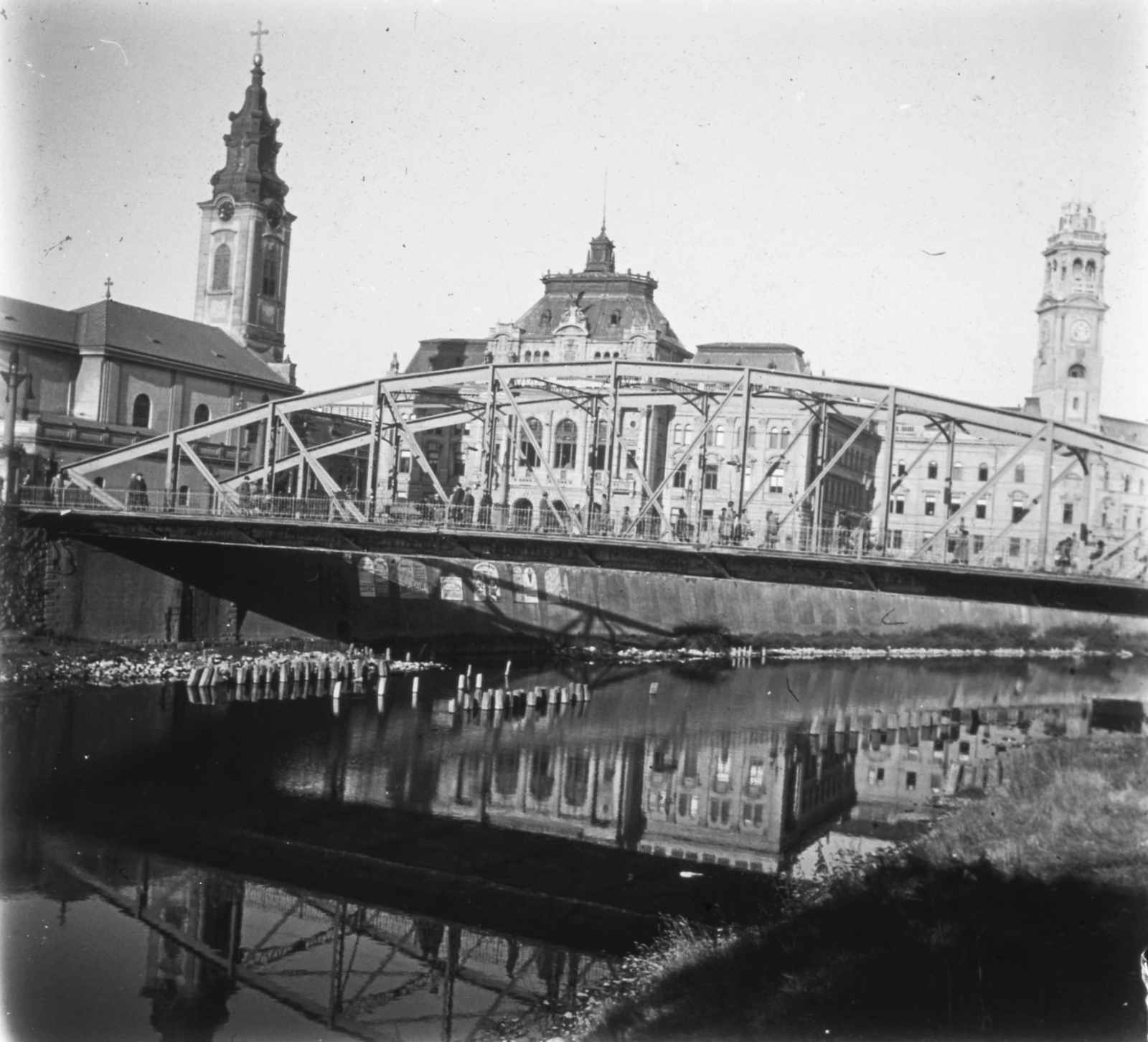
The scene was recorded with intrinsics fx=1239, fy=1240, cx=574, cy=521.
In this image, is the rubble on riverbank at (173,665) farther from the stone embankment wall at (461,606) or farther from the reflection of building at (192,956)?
the reflection of building at (192,956)

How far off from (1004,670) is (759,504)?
54.8 ft

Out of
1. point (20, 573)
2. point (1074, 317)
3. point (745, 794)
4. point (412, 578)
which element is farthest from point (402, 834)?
point (1074, 317)

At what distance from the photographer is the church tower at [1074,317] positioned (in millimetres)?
82062

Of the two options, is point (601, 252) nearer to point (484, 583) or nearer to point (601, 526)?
point (484, 583)

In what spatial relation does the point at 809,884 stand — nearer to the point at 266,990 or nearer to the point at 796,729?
the point at 266,990

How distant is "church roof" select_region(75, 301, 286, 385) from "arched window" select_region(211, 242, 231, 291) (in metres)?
6.60

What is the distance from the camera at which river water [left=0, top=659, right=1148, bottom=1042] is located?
16750 mm

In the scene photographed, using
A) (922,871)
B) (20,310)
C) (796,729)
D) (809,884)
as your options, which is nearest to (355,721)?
(796,729)

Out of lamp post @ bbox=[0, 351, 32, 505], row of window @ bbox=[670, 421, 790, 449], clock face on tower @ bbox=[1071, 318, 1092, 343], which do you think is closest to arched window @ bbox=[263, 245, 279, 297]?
row of window @ bbox=[670, 421, 790, 449]

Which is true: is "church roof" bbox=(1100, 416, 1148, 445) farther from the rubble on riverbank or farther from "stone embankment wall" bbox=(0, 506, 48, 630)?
"stone embankment wall" bbox=(0, 506, 48, 630)

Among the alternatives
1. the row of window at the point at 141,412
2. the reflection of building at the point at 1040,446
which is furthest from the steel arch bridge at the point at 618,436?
the reflection of building at the point at 1040,446

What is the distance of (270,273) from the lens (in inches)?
3031

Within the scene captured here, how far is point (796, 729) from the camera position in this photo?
1532 inches

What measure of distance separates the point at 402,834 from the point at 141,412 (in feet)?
131
